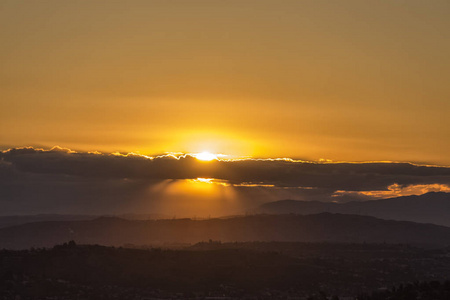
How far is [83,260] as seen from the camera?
198 metres

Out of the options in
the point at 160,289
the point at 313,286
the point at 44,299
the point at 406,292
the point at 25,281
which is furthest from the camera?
the point at 313,286

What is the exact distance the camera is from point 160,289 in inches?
7352

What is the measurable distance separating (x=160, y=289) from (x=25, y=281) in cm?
2857

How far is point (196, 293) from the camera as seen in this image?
604 ft

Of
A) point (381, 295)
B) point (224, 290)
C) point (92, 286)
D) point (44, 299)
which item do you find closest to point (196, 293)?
point (224, 290)

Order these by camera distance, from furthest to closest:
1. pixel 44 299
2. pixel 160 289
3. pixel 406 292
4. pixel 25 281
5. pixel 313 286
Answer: pixel 313 286 → pixel 160 289 → pixel 25 281 → pixel 44 299 → pixel 406 292

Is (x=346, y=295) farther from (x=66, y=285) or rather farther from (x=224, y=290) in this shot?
(x=66, y=285)

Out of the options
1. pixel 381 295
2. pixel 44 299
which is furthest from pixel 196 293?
pixel 381 295

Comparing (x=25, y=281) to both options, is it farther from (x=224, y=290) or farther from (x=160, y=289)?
(x=224, y=290)

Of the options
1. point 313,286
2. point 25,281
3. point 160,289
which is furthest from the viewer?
point 313,286

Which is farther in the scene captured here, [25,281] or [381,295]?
[25,281]

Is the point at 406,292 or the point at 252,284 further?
the point at 252,284

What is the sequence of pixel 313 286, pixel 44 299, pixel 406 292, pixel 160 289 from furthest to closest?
1. pixel 313 286
2. pixel 160 289
3. pixel 44 299
4. pixel 406 292

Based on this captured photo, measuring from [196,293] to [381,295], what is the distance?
72483 millimetres
